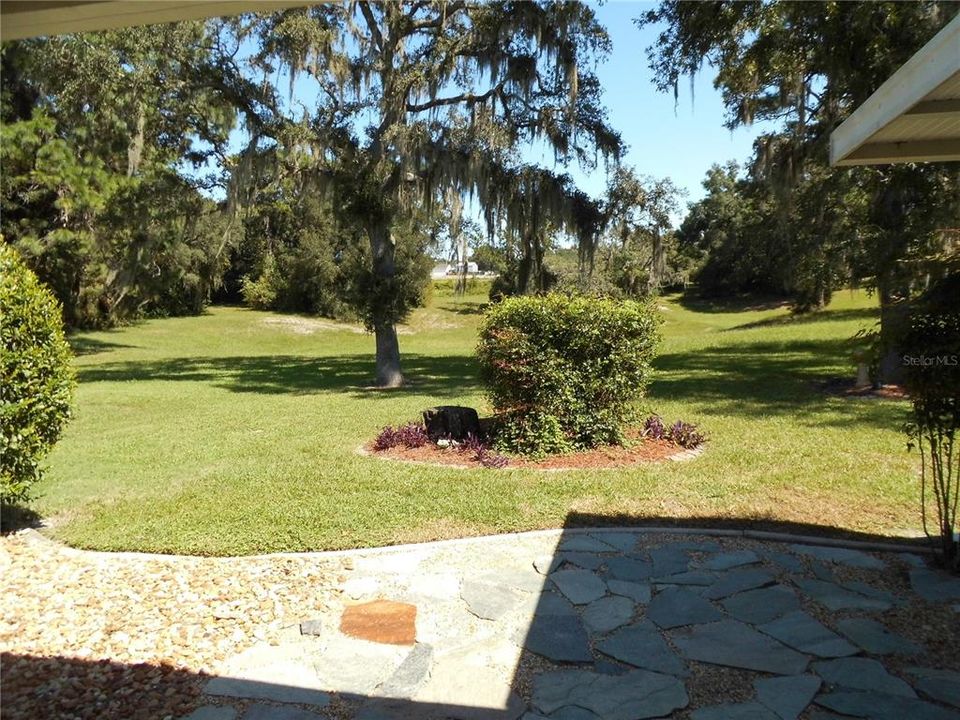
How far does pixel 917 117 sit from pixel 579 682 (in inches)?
118

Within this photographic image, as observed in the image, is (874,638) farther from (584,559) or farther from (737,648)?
(584,559)

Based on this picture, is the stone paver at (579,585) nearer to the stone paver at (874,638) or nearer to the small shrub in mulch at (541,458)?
the stone paver at (874,638)

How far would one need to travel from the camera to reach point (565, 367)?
670 cm

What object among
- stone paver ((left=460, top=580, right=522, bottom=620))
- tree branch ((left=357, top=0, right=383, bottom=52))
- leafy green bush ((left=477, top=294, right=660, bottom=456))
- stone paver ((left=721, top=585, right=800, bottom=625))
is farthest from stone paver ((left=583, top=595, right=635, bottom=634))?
tree branch ((left=357, top=0, right=383, bottom=52))

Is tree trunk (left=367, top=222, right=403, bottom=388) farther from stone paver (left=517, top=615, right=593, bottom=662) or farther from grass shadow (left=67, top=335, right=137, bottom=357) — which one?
grass shadow (left=67, top=335, right=137, bottom=357)

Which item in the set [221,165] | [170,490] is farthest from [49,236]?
[170,490]

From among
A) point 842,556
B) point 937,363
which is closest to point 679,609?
point 842,556

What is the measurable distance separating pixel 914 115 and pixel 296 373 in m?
15.3

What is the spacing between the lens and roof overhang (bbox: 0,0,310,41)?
209 cm

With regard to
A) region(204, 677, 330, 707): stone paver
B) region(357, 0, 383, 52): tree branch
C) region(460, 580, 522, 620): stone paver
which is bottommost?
region(460, 580, 522, 620): stone paver

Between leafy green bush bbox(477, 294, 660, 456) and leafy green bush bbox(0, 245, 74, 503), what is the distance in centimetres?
368

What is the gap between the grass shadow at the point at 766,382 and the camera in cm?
909

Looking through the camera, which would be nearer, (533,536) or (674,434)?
(533,536)

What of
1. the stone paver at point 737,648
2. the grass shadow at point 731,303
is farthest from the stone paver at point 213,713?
the grass shadow at point 731,303
